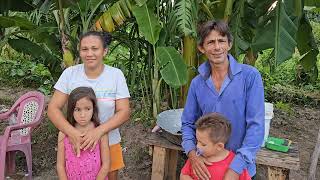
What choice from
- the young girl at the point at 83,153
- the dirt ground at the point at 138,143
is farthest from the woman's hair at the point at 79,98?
the dirt ground at the point at 138,143

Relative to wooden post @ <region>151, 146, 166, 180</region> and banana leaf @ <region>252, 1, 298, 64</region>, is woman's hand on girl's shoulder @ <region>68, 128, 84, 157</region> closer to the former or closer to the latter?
wooden post @ <region>151, 146, 166, 180</region>

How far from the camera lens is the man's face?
6.91 ft

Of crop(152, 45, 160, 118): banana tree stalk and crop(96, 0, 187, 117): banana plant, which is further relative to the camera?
crop(152, 45, 160, 118): banana tree stalk

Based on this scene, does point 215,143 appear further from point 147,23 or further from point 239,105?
point 147,23

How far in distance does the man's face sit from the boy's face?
39 cm

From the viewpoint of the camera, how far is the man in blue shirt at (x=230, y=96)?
83.5 inches

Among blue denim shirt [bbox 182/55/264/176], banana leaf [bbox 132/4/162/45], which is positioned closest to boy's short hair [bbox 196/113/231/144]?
blue denim shirt [bbox 182/55/264/176]

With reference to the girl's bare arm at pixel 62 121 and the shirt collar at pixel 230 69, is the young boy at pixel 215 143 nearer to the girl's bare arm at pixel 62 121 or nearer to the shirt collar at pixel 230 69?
the shirt collar at pixel 230 69

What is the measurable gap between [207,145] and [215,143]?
0.14 ft

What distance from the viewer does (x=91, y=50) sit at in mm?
2393

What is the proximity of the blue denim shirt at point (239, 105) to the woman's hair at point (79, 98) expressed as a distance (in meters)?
0.58

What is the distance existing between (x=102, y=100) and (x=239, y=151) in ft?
2.88

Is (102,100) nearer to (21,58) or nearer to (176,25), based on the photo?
(176,25)

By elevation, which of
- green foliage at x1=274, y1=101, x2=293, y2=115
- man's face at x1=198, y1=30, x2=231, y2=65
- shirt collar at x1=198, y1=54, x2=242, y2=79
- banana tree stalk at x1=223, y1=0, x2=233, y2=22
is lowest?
green foliage at x1=274, y1=101, x2=293, y2=115
